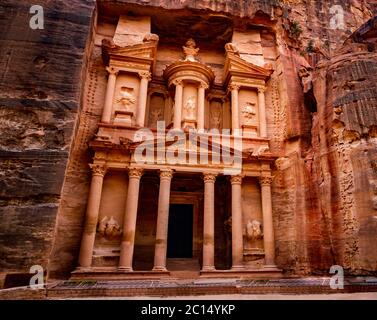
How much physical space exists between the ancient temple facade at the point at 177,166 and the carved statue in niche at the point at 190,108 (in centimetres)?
6

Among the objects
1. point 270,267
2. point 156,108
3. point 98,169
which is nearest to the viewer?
point 270,267

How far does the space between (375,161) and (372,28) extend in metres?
6.45

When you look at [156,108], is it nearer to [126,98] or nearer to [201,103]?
[126,98]

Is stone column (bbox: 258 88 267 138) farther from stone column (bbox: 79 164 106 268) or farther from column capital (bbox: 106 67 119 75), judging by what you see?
stone column (bbox: 79 164 106 268)

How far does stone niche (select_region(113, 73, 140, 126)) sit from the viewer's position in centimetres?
1262

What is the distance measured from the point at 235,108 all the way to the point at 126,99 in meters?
5.09

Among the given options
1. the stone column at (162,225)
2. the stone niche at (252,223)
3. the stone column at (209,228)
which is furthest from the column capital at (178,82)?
the stone niche at (252,223)

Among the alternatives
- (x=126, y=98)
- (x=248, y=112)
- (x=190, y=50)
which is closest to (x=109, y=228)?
(x=126, y=98)

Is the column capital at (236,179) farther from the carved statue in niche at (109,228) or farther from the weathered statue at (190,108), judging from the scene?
the carved statue in niche at (109,228)

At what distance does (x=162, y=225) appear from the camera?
10.6 meters

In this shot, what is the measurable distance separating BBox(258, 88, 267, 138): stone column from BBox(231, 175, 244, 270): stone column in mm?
2782

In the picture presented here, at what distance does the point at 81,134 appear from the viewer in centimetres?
1186
